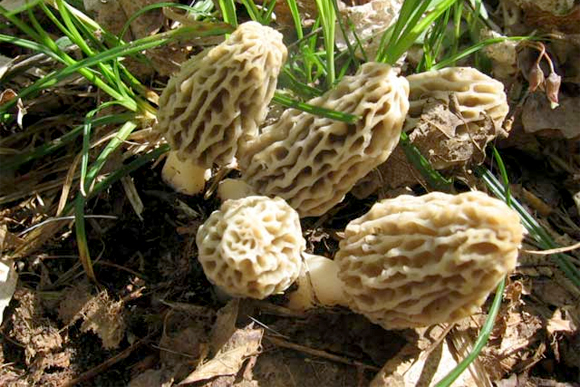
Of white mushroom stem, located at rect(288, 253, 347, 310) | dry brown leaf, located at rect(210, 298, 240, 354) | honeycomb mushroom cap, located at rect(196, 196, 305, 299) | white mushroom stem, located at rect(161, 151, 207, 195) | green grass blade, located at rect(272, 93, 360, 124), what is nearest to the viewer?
honeycomb mushroom cap, located at rect(196, 196, 305, 299)

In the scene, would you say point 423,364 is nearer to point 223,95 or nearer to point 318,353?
point 318,353

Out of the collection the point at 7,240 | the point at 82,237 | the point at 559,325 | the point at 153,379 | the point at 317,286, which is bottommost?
the point at 559,325

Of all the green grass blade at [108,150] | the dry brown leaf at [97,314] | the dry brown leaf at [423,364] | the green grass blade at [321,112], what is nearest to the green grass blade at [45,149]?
the green grass blade at [108,150]

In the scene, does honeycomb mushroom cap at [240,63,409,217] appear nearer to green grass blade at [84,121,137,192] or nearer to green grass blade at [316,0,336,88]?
green grass blade at [316,0,336,88]

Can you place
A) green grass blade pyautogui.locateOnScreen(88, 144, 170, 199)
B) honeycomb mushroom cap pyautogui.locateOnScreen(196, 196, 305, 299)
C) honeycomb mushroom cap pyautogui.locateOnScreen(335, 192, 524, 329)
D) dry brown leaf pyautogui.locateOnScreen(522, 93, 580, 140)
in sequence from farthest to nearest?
dry brown leaf pyautogui.locateOnScreen(522, 93, 580, 140) → green grass blade pyautogui.locateOnScreen(88, 144, 170, 199) → honeycomb mushroom cap pyautogui.locateOnScreen(196, 196, 305, 299) → honeycomb mushroom cap pyautogui.locateOnScreen(335, 192, 524, 329)

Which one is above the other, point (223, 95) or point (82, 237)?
point (223, 95)

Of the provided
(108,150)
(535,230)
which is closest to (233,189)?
(108,150)

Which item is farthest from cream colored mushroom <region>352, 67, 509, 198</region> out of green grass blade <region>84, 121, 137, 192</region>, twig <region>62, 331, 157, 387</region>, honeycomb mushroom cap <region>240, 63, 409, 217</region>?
twig <region>62, 331, 157, 387</region>

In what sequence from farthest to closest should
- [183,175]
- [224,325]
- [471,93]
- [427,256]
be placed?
[183,175]
[471,93]
[224,325]
[427,256]
